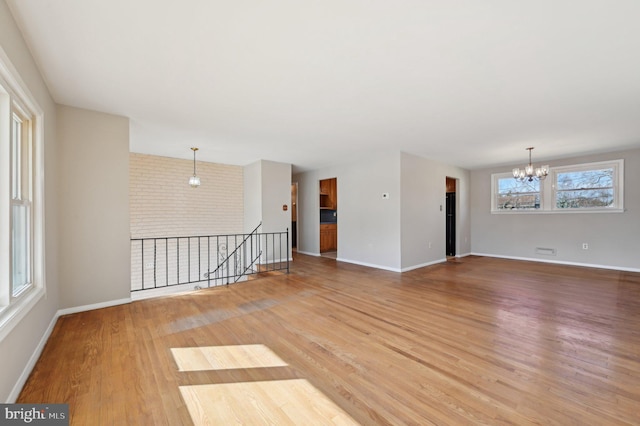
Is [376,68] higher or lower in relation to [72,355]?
higher

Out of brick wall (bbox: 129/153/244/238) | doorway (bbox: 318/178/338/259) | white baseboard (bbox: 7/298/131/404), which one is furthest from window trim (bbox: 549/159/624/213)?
white baseboard (bbox: 7/298/131/404)

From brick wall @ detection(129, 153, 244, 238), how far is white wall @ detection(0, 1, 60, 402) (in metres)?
2.77

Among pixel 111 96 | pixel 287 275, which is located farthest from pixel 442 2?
pixel 287 275

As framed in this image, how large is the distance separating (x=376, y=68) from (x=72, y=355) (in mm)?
3587

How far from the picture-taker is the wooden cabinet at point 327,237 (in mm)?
8117

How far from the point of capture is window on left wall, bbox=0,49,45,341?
1.76 m

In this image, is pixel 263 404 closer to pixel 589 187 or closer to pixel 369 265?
pixel 369 265

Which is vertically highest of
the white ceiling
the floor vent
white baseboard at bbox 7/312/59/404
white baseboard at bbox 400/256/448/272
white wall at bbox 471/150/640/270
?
the white ceiling

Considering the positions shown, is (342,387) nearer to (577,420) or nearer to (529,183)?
(577,420)

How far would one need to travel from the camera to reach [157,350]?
7.70 feet

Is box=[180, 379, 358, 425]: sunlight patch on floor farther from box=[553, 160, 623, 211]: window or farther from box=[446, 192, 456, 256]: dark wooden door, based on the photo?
box=[553, 160, 623, 211]: window

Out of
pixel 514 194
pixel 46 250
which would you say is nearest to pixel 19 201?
pixel 46 250

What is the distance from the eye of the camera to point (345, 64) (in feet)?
7.59

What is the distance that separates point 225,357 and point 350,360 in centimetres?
104
